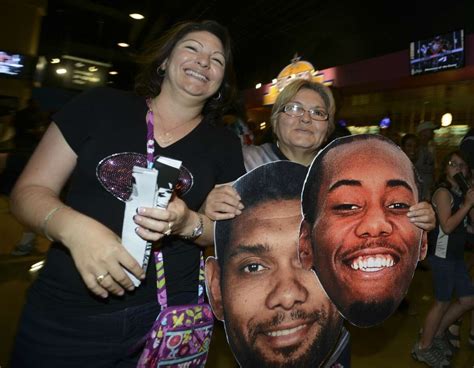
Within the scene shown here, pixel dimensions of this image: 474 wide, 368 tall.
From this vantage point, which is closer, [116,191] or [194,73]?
[116,191]

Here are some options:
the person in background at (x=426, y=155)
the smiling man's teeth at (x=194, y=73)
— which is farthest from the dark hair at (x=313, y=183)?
the person in background at (x=426, y=155)

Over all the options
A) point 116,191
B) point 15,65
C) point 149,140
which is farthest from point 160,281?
point 15,65

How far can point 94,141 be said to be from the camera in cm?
102

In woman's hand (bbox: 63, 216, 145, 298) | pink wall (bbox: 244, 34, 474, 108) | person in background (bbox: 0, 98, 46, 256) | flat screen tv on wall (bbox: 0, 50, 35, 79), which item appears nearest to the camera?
woman's hand (bbox: 63, 216, 145, 298)

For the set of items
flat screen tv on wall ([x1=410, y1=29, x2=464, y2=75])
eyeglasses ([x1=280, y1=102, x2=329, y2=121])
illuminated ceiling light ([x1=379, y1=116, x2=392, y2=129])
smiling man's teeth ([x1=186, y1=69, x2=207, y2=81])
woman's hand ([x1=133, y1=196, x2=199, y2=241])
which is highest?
flat screen tv on wall ([x1=410, y1=29, x2=464, y2=75])

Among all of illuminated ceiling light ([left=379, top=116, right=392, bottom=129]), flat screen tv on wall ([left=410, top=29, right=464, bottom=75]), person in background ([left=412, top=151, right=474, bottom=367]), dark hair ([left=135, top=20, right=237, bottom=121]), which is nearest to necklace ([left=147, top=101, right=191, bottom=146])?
dark hair ([left=135, top=20, right=237, bottom=121])

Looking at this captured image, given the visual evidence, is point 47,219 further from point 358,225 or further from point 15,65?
point 15,65

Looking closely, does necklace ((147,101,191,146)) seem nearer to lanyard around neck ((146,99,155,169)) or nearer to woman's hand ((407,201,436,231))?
lanyard around neck ((146,99,155,169))

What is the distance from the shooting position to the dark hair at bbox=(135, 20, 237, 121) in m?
1.21

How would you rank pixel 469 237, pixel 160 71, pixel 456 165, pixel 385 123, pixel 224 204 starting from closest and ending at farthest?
pixel 224 204 < pixel 160 71 < pixel 456 165 < pixel 469 237 < pixel 385 123

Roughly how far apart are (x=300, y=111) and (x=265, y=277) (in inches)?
23.5

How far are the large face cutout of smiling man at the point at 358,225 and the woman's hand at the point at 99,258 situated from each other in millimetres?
616

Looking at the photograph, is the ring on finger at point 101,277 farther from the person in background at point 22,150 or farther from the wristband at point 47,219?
the person in background at point 22,150

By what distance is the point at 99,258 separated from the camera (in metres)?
0.78
